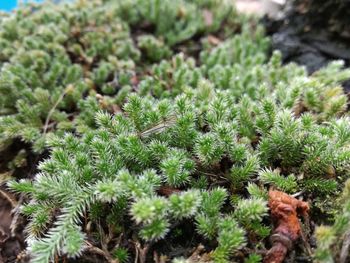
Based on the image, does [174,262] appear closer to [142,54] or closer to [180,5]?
[142,54]

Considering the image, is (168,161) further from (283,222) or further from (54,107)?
(54,107)

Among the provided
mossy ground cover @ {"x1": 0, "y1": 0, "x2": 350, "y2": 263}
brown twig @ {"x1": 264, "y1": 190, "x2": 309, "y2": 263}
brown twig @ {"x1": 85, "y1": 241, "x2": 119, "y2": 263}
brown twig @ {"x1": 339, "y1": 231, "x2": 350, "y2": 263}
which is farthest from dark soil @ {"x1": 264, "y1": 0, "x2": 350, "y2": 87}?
brown twig @ {"x1": 85, "y1": 241, "x2": 119, "y2": 263}

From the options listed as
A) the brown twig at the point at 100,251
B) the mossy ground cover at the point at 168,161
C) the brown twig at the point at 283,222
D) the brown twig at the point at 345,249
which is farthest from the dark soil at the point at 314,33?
the brown twig at the point at 100,251

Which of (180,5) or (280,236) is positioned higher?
(180,5)

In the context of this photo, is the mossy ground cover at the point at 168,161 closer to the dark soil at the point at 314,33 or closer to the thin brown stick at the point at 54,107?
the thin brown stick at the point at 54,107

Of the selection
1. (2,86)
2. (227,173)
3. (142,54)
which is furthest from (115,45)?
(227,173)

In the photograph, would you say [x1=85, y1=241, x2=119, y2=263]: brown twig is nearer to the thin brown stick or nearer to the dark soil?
the thin brown stick

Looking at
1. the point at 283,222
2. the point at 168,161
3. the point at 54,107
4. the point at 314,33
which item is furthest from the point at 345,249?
the point at 314,33

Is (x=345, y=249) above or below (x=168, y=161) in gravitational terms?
below
